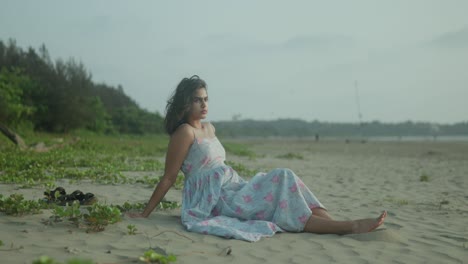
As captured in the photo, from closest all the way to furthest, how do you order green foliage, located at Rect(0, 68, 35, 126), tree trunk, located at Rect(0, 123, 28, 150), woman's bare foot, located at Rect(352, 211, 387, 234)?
woman's bare foot, located at Rect(352, 211, 387, 234) → tree trunk, located at Rect(0, 123, 28, 150) → green foliage, located at Rect(0, 68, 35, 126)

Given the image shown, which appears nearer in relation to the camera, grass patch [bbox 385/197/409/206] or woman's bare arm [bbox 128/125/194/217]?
woman's bare arm [bbox 128/125/194/217]

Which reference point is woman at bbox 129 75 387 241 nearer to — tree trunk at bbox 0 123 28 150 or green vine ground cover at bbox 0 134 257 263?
green vine ground cover at bbox 0 134 257 263

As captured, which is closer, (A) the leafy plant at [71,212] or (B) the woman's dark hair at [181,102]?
(A) the leafy plant at [71,212]

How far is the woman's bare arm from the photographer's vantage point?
4.32 metres

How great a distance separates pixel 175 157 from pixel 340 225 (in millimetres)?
1702

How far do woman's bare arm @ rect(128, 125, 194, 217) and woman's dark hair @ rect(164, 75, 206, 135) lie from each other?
14cm

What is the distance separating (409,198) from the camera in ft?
22.5

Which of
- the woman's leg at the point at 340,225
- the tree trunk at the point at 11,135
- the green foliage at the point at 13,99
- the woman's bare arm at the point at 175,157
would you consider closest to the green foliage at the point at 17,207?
the woman's bare arm at the point at 175,157

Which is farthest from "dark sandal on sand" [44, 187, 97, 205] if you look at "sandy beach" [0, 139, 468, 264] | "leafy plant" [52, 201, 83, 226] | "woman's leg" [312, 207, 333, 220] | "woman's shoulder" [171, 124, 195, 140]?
"woman's leg" [312, 207, 333, 220]

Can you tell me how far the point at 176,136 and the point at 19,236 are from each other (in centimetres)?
165

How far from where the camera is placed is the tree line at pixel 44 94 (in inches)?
738

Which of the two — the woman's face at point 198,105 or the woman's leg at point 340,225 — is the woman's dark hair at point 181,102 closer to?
the woman's face at point 198,105

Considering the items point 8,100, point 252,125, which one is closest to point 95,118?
point 8,100

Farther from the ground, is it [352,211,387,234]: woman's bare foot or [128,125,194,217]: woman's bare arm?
[128,125,194,217]: woman's bare arm
